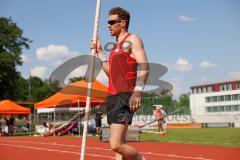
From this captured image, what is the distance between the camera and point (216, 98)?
92.5m

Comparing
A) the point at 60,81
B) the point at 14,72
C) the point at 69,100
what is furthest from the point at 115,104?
the point at 14,72

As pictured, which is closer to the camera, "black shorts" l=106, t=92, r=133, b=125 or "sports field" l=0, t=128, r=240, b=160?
"black shorts" l=106, t=92, r=133, b=125

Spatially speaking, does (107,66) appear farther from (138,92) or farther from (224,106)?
(224,106)

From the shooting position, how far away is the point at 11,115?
2978 centimetres

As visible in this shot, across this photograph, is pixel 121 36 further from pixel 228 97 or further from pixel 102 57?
pixel 228 97

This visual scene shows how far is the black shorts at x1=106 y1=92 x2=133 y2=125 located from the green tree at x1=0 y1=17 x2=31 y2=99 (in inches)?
1992

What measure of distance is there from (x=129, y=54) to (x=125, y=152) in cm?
113

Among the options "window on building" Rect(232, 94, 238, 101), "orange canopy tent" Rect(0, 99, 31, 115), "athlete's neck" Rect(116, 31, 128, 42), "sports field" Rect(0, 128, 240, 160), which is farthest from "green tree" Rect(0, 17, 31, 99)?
"athlete's neck" Rect(116, 31, 128, 42)

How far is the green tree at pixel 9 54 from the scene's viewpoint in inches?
2156

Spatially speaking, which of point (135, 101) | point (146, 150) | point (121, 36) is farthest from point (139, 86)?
point (146, 150)

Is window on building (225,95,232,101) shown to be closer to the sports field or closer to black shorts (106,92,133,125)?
the sports field

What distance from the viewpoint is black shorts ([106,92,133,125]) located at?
16.4ft

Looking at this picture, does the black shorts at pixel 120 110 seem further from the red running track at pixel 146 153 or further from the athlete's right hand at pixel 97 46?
the red running track at pixel 146 153

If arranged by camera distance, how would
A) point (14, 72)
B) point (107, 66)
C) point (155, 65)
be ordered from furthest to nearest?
point (14, 72) → point (155, 65) → point (107, 66)
